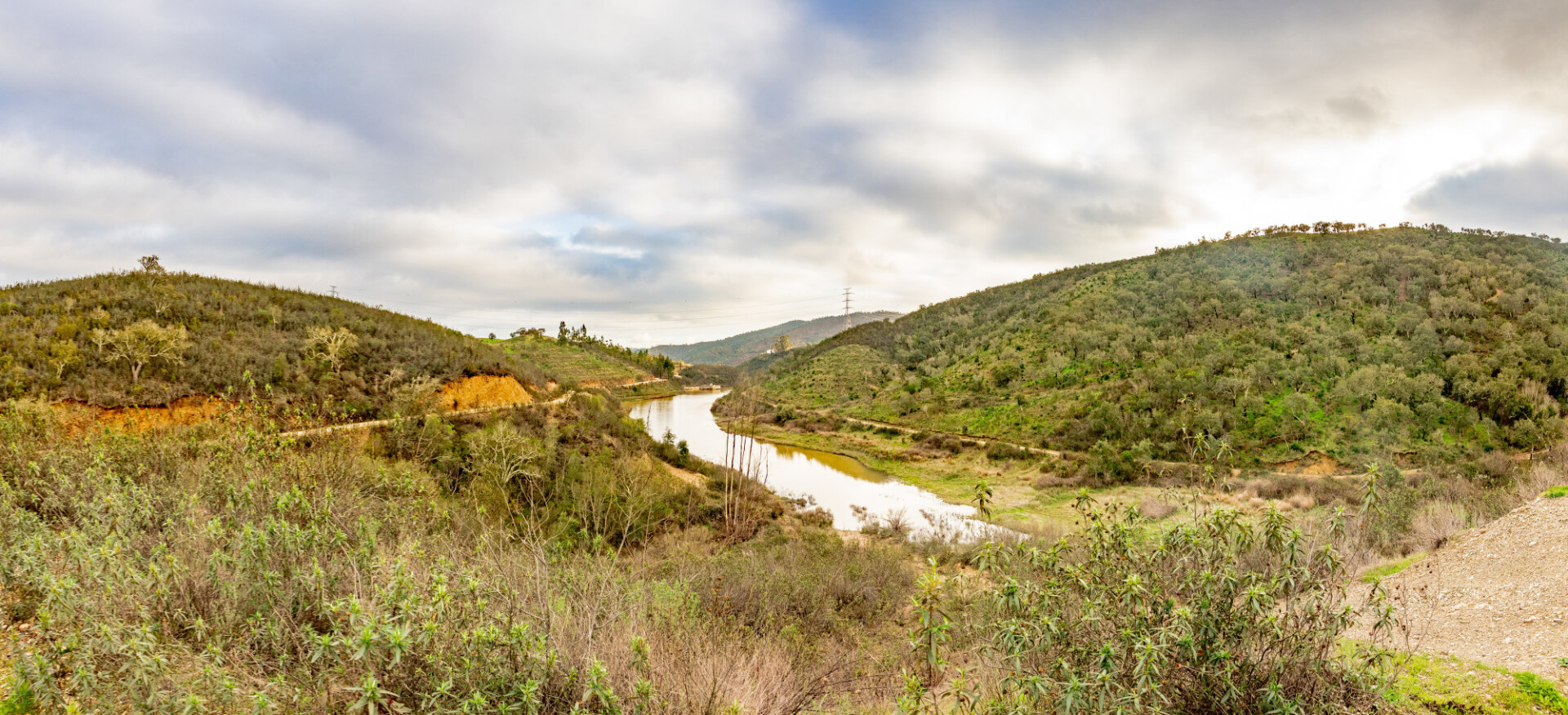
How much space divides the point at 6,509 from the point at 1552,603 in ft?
56.0

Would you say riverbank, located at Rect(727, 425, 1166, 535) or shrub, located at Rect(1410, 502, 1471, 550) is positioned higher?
shrub, located at Rect(1410, 502, 1471, 550)

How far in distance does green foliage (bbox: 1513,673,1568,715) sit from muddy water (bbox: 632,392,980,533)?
14.0m

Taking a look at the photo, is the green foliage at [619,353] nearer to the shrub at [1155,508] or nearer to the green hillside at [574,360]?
the green hillside at [574,360]

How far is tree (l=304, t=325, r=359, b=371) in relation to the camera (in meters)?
18.6

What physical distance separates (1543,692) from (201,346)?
26972 millimetres

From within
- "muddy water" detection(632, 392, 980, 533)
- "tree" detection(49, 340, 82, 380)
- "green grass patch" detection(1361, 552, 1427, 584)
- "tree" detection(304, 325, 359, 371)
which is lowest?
"muddy water" detection(632, 392, 980, 533)

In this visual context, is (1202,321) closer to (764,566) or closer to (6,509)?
(764,566)

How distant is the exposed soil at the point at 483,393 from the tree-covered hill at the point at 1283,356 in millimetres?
22776

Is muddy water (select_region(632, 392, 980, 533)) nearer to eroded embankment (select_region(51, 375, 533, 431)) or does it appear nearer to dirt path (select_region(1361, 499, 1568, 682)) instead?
eroded embankment (select_region(51, 375, 533, 431))

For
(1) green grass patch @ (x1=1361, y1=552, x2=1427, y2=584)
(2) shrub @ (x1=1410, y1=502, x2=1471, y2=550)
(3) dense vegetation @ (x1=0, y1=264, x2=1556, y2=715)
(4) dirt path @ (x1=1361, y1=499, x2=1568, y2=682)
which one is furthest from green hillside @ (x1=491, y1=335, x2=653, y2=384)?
(4) dirt path @ (x1=1361, y1=499, x2=1568, y2=682)

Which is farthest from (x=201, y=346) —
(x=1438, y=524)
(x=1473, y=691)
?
(x=1438, y=524)

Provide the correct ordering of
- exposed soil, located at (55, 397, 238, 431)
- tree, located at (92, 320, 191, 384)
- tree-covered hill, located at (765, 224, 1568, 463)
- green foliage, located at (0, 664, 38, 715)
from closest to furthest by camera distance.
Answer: green foliage, located at (0, 664, 38, 715), exposed soil, located at (55, 397, 238, 431), tree, located at (92, 320, 191, 384), tree-covered hill, located at (765, 224, 1568, 463)

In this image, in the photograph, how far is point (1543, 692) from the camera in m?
5.03

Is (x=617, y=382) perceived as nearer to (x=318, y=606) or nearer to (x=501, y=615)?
(x=318, y=606)
